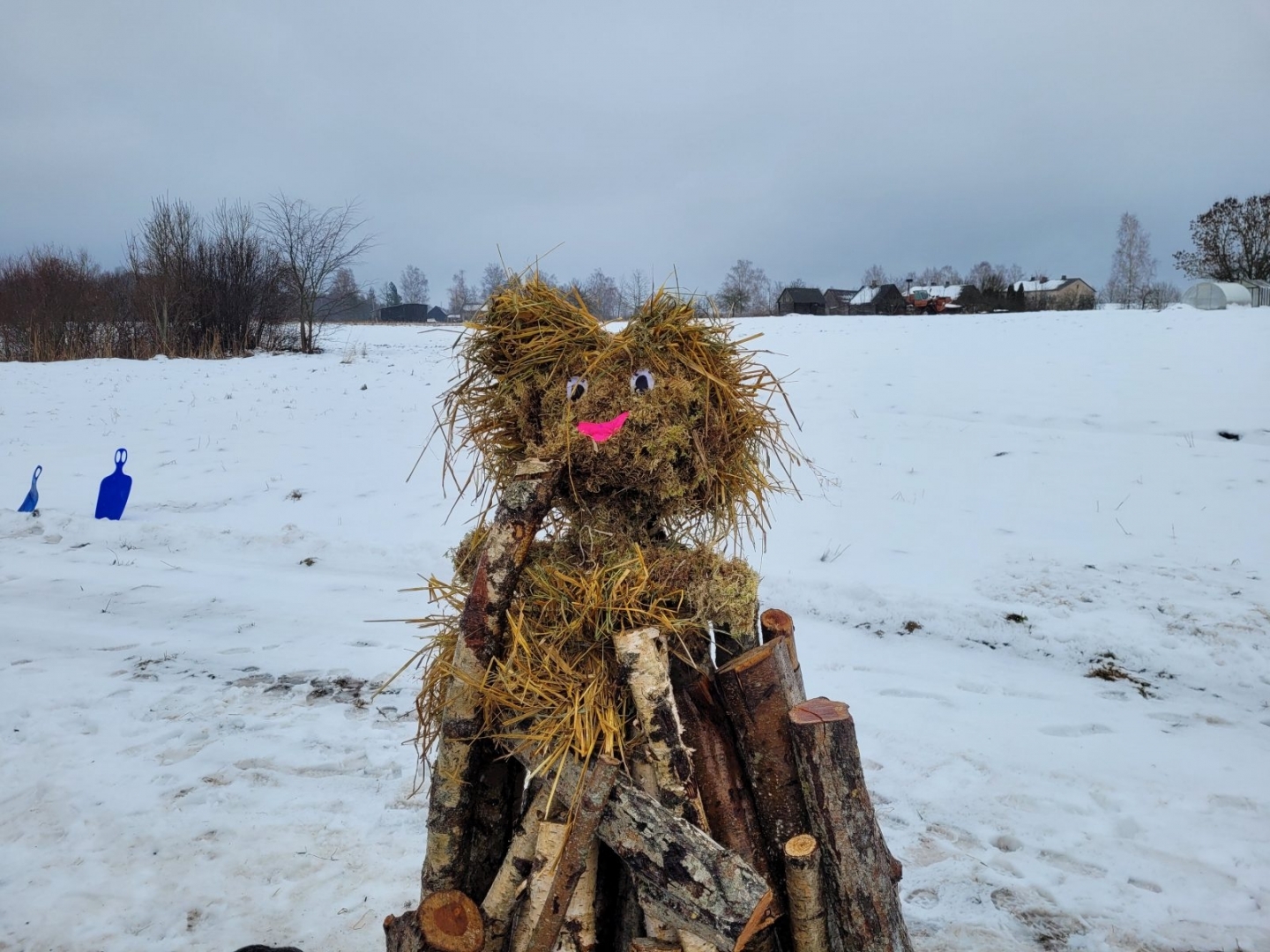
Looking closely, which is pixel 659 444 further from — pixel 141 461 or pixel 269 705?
pixel 141 461

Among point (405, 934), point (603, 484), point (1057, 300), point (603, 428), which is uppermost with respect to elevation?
point (1057, 300)

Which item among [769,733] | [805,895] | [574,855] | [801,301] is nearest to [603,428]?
[769,733]

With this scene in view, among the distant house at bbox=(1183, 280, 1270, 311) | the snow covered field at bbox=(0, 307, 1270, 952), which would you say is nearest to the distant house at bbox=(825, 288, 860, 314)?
the distant house at bbox=(1183, 280, 1270, 311)

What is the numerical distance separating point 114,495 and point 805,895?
27.4 feet

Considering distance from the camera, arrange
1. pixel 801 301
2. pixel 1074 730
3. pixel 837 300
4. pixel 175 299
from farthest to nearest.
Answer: pixel 837 300
pixel 801 301
pixel 175 299
pixel 1074 730

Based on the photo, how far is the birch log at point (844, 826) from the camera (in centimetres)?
206

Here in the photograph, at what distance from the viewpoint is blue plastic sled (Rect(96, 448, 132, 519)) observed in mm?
7910

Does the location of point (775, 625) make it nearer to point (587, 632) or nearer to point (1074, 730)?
point (587, 632)

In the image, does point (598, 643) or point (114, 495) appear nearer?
point (598, 643)

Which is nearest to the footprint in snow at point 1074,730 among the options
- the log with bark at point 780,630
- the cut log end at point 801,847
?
the log with bark at point 780,630

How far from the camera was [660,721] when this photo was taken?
1927mm

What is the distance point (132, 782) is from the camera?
384cm

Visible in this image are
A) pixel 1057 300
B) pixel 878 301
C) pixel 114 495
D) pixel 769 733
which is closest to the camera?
pixel 769 733

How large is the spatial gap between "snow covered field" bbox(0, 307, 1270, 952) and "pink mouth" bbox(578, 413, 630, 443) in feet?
6.44
